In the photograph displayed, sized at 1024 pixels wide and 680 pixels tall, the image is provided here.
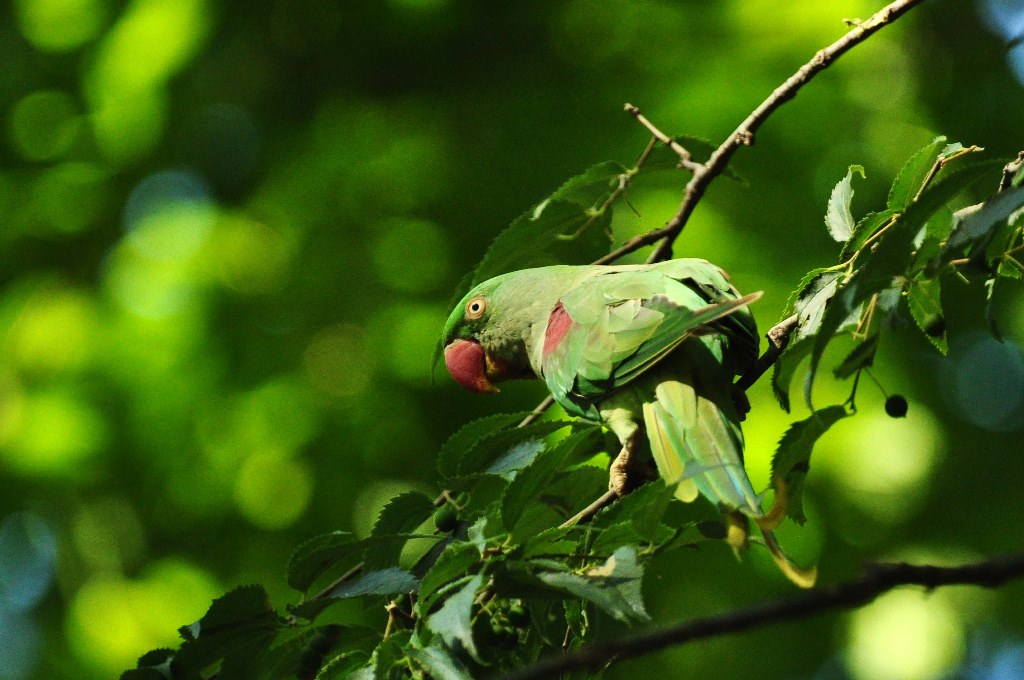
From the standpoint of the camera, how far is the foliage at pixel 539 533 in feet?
4.33

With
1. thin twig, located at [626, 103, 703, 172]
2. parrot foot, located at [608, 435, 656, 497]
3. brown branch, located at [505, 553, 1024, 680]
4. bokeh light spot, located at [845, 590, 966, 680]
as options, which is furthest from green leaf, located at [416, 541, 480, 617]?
bokeh light spot, located at [845, 590, 966, 680]

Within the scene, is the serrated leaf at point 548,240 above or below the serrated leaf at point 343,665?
above

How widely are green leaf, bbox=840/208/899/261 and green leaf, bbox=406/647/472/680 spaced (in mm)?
976

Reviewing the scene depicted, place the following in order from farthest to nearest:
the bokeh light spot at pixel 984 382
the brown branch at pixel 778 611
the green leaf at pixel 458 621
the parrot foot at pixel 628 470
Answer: the bokeh light spot at pixel 984 382, the parrot foot at pixel 628 470, the green leaf at pixel 458 621, the brown branch at pixel 778 611

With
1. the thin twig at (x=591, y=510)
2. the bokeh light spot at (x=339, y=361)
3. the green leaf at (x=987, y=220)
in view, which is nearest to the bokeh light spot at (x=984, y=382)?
the bokeh light spot at (x=339, y=361)

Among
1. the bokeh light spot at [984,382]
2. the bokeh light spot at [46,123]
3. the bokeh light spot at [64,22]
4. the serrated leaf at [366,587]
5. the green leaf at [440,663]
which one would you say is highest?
the bokeh light spot at [64,22]

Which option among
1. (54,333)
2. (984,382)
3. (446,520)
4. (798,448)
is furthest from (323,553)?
(984,382)

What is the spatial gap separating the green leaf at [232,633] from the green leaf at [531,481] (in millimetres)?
476

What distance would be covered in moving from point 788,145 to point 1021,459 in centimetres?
206

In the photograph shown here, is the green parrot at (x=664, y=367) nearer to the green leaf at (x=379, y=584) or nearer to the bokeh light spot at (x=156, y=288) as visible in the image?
the green leaf at (x=379, y=584)

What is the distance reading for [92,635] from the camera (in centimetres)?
438

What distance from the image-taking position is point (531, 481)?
1.47 metres

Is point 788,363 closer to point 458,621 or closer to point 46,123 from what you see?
point 458,621

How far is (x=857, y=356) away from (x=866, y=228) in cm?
29
